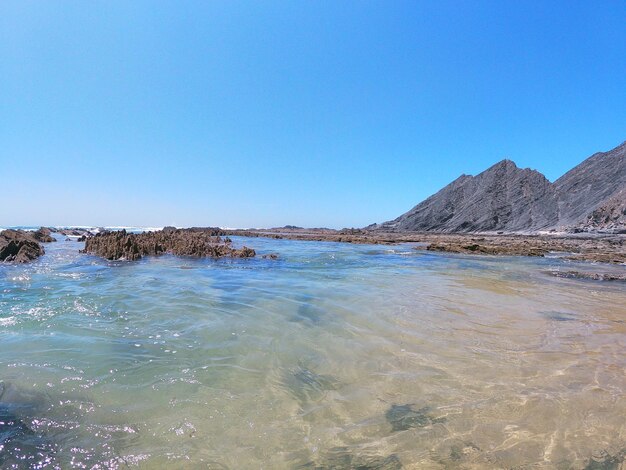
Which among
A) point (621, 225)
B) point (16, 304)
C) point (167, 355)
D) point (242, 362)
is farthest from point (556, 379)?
point (621, 225)

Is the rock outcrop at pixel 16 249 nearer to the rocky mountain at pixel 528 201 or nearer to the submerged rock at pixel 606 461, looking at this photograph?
the submerged rock at pixel 606 461

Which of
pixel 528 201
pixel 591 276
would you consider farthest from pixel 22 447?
pixel 528 201

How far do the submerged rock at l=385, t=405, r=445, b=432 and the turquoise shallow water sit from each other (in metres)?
0.02

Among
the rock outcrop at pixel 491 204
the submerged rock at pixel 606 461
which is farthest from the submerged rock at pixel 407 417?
the rock outcrop at pixel 491 204

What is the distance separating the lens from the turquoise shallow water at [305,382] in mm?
3023

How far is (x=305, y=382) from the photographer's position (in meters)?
4.45

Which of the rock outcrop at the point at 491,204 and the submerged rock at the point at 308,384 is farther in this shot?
the rock outcrop at the point at 491,204

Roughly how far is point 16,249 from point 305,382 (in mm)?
18569

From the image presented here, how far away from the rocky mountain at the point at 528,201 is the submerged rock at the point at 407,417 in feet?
191

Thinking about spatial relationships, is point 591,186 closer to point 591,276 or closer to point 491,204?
point 491,204

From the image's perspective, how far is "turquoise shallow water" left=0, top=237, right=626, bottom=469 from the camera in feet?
9.92

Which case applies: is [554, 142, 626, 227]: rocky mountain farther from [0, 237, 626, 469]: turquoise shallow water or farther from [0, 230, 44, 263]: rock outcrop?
[0, 230, 44, 263]: rock outcrop

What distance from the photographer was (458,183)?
9531 centimetres

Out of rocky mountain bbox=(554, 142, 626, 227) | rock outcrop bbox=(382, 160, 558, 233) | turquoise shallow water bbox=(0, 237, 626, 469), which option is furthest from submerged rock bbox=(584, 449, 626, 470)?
rock outcrop bbox=(382, 160, 558, 233)
